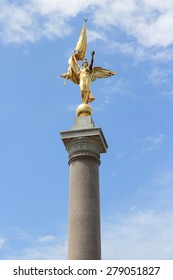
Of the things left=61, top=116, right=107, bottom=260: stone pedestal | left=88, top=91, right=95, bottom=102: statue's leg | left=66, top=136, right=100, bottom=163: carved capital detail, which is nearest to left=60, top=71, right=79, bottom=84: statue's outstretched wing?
left=88, top=91, right=95, bottom=102: statue's leg

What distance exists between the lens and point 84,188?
23.4 meters

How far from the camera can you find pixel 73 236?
22641mm

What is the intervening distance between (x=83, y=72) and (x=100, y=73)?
1403 mm

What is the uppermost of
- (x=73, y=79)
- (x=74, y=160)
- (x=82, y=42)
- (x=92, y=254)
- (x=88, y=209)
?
(x=82, y=42)

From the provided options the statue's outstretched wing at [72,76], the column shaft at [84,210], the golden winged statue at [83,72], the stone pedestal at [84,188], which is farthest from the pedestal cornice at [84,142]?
the statue's outstretched wing at [72,76]

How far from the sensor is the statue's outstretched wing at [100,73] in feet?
91.7

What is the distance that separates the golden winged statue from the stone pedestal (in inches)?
73.1

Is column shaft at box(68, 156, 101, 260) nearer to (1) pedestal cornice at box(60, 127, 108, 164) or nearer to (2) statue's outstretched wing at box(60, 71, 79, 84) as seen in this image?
(1) pedestal cornice at box(60, 127, 108, 164)

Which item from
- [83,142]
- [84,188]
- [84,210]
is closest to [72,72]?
[83,142]

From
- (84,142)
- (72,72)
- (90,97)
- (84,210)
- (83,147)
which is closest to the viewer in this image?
(84,210)

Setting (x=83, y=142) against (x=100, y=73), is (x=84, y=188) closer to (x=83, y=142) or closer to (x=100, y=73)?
(x=83, y=142)
